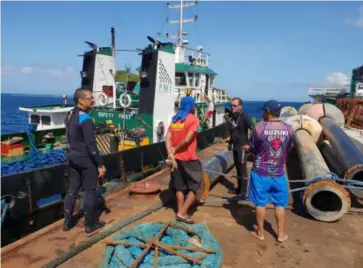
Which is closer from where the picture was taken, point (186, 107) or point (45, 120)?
point (186, 107)

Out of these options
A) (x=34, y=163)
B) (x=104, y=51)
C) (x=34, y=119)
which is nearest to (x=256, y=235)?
(x=34, y=163)

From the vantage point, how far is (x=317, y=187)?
179 inches

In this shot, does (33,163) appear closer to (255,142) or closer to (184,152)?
(184,152)

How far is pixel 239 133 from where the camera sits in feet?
17.6

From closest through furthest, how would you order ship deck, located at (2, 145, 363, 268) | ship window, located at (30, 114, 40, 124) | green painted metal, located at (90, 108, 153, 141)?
ship deck, located at (2, 145, 363, 268), green painted metal, located at (90, 108, 153, 141), ship window, located at (30, 114, 40, 124)

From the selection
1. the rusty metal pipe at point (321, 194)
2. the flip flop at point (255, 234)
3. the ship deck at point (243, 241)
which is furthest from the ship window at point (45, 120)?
the flip flop at point (255, 234)

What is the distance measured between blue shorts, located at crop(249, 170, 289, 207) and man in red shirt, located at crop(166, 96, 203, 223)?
83 centimetres

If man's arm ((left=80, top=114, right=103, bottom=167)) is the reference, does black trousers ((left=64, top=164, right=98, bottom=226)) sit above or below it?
below

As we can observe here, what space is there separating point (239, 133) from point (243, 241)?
192cm

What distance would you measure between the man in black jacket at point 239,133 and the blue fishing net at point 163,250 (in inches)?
71.7

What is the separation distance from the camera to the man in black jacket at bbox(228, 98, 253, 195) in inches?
208

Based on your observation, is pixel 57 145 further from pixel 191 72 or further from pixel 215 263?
pixel 215 263

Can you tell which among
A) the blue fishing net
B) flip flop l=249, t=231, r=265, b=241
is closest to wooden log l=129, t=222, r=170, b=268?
the blue fishing net

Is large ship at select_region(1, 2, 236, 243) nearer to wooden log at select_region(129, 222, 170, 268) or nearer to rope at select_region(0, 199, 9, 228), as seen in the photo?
rope at select_region(0, 199, 9, 228)
